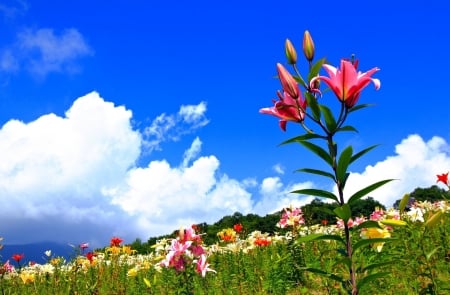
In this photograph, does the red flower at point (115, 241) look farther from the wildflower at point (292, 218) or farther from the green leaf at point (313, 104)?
the green leaf at point (313, 104)

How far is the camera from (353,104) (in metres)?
1.98

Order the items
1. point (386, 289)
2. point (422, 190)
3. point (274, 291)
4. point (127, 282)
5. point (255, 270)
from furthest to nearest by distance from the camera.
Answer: point (422, 190) → point (127, 282) → point (255, 270) → point (274, 291) → point (386, 289)

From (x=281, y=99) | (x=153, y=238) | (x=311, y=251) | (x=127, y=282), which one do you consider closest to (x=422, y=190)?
(x=153, y=238)

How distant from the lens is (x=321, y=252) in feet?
17.2

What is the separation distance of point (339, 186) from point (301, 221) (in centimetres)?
514

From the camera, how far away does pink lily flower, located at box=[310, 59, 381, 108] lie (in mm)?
1950

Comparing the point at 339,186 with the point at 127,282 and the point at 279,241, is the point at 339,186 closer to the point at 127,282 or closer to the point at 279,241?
the point at 127,282

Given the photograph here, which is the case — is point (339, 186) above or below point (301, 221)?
below

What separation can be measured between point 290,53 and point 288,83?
0.20 meters

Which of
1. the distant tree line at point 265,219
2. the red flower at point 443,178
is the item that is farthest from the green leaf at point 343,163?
the distant tree line at point 265,219

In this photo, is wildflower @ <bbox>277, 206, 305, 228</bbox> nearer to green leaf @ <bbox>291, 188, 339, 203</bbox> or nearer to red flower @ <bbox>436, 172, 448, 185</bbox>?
red flower @ <bbox>436, 172, 448, 185</bbox>

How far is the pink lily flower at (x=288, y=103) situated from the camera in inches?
79.9

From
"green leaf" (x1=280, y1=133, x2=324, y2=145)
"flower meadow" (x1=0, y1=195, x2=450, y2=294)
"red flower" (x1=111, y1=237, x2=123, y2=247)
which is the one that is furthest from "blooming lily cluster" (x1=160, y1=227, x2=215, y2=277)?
"red flower" (x1=111, y1=237, x2=123, y2=247)

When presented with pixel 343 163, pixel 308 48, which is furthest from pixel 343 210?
pixel 308 48
